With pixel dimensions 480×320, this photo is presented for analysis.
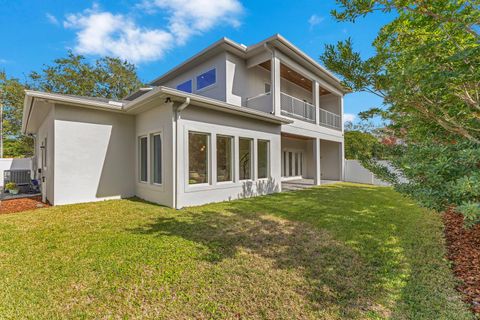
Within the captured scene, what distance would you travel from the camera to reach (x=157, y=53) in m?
17.9

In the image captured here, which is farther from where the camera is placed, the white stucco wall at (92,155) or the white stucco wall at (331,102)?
the white stucco wall at (331,102)

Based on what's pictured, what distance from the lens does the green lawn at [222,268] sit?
2.56 metres

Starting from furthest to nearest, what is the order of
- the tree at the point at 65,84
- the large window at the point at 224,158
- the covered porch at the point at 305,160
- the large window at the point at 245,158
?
the tree at the point at 65,84 < the covered porch at the point at 305,160 < the large window at the point at 245,158 < the large window at the point at 224,158

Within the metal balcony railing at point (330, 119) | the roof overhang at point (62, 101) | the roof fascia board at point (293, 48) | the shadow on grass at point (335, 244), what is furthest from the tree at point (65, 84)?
the shadow on grass at point (335, 244)

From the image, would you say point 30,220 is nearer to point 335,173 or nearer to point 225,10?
point 225,10

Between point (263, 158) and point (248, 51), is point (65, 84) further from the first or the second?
point (263, 158)

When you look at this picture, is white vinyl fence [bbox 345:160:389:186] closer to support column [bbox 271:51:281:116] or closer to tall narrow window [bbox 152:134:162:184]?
support column [bbox 271:51:281:116]

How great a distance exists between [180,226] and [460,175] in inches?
194

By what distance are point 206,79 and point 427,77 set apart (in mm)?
10367

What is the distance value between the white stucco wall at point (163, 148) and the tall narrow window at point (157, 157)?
17 centimetres

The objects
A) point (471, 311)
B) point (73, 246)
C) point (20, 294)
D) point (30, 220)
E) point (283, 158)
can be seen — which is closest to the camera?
point (471, 311)

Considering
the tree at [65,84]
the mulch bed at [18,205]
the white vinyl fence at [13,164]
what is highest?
the tree at [65,84]

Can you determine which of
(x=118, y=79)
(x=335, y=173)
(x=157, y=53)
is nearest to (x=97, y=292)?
(x=335, y=173)

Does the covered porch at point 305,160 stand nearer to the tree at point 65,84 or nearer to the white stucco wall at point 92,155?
the white stucco wall at point 92,155
